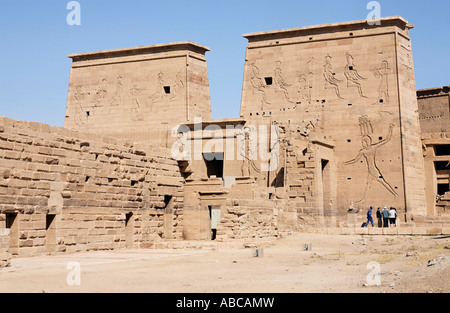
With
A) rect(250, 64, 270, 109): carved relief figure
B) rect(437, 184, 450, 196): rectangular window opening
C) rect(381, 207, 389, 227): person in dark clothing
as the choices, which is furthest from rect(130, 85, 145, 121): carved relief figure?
rect(437, 184, 450, 196): rectangular window opening

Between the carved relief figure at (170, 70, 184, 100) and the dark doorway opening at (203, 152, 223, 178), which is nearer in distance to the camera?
the dark doorway opening at (203, 152, 223, 178)

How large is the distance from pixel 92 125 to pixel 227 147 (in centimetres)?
762

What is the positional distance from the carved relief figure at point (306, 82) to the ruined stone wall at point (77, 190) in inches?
333

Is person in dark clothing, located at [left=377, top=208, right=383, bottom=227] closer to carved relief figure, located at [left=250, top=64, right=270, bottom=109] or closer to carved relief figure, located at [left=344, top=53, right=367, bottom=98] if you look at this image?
carved relief figure, located at [left=344, top=53, right=367, bottom=98]

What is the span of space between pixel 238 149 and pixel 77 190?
11.2 m

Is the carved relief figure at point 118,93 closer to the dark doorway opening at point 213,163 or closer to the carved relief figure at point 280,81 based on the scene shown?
the dark doorway opening at point 213,163

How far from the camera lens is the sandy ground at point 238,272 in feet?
25.6

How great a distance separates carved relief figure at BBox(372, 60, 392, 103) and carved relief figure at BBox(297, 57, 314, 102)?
2577mm

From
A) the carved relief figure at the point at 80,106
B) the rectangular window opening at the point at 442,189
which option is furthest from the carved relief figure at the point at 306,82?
the carved relief figure at the point at 80,106

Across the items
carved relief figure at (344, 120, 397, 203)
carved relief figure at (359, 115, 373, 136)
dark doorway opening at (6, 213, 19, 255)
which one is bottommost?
dark doorway opening at (6, 213, 19, 255)

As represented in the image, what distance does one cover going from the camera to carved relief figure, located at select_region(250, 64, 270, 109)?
26.1 metres
